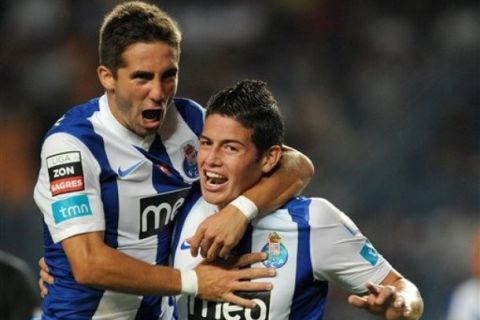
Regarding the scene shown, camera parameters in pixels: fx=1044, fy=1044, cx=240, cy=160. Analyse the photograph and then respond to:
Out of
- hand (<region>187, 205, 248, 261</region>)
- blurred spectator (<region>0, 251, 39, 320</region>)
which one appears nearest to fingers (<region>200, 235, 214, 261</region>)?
hand (<region>187, 205, 248, 261</region>)

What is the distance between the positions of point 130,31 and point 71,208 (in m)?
0.64

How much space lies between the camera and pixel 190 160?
3.76 m

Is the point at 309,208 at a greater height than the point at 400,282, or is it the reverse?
the point at 309,208

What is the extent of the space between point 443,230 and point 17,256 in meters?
3.10

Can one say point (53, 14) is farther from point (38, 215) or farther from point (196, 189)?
point (196, 189)

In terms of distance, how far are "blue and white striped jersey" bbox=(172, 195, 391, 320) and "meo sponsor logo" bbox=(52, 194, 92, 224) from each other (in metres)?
0.40

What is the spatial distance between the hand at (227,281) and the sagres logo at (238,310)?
0.08 feet

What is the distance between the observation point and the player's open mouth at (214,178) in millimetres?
3352

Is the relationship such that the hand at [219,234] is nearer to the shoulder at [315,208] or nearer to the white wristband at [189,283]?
the white wristband at [189,283]

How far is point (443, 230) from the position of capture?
305 inches

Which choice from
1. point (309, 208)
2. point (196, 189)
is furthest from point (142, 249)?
point (309, 208)

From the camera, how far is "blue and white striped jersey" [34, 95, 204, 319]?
340cm

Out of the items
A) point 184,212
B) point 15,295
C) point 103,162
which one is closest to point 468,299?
point 15,295

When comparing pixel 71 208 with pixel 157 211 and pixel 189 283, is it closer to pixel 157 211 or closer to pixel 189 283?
pixel 157 211
